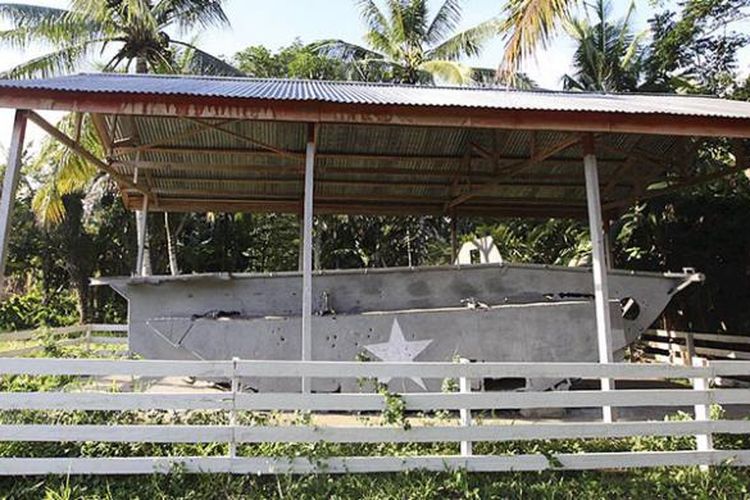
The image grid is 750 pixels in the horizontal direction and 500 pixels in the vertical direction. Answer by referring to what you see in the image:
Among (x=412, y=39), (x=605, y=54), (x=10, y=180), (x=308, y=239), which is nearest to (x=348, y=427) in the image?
(x=308, y=239)

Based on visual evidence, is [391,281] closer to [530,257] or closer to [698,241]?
[698,241]

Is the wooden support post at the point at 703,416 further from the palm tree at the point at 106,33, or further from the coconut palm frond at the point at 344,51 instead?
the coconut palm frond at the point at 344,51

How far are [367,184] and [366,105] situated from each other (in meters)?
4.19

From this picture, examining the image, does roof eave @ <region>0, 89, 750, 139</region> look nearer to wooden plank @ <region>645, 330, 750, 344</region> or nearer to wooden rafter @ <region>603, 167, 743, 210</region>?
wooden rafter @ <region>603, 167, 743, 210</region>

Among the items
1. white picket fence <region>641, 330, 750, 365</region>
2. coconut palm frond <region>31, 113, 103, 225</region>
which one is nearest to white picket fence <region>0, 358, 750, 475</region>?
white picket fence <region>641, 330, 750, 365</region>

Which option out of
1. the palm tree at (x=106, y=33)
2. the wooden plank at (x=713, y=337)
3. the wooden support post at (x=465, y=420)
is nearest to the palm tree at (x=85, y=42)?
the palm tree at (x=106, y=33)

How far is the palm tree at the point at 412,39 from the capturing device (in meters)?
17.3

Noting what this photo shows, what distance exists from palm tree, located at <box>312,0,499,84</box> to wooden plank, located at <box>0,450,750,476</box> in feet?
47.6

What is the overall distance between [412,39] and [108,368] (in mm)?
15910

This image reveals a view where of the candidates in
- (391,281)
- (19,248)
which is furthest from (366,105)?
(19,248)

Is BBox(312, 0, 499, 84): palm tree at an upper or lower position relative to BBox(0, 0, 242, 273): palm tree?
upper

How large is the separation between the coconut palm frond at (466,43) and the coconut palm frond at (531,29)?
37.7 feet

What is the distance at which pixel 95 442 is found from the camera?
425cm

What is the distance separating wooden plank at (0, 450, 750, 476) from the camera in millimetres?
3980
